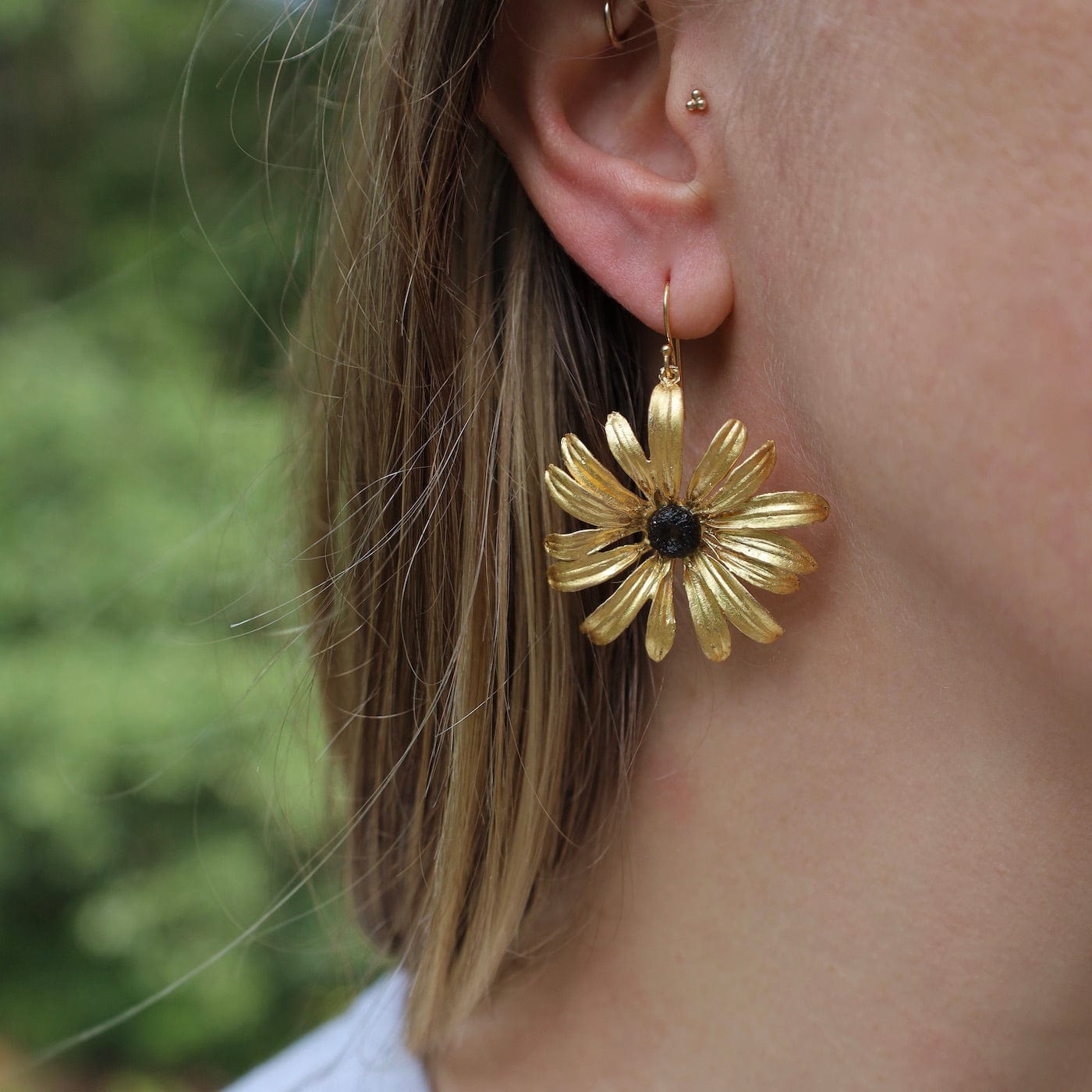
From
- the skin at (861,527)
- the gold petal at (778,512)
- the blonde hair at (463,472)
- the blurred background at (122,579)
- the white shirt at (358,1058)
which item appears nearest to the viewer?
the skin at (861,527)

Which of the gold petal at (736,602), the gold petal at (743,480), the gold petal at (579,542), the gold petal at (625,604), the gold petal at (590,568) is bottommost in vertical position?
the gold petal at (736,602)

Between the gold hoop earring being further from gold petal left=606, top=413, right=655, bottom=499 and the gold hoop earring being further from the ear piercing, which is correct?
gold petal left=606, top=413, right=655, bottom=499

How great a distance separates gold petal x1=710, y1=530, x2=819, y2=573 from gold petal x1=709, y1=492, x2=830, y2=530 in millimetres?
10

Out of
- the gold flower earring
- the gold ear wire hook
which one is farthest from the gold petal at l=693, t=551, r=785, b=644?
the gold ear wire hook

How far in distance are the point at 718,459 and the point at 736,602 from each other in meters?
0.14

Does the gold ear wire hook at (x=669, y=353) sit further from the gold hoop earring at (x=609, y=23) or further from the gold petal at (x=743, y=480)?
the gold hoop earring at (x=609, y=23)

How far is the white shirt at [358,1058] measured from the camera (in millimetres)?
1388

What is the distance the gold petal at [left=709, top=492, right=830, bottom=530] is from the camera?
91cm

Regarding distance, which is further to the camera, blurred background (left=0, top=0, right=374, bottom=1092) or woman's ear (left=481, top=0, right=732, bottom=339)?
blurred background (left=0, top=0, right=374, bottom=1092)

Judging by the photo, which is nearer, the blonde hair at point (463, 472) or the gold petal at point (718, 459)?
the gold petal at point (718, 459)

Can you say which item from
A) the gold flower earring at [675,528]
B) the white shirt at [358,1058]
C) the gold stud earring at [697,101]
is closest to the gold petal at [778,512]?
the gold flower earring at [675,528]

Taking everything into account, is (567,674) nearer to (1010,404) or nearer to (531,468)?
(531,468)

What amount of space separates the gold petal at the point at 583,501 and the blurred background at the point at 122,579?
1998mm

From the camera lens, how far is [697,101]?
92 centimetres
